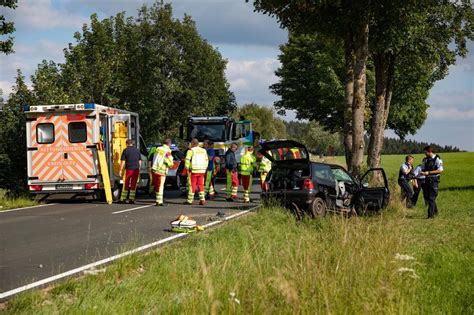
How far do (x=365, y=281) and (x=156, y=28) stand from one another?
4154 cm

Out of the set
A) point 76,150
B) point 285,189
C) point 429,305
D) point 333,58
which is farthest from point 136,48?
point 429,305

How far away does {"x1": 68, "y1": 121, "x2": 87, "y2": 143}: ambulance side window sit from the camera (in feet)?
60.0

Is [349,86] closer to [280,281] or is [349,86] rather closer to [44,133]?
[44,133]

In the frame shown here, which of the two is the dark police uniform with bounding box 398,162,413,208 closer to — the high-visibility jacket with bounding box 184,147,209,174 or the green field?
the high-visibility jacket with bounding box 184,147,209,174

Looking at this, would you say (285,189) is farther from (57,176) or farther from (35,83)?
(35,83)

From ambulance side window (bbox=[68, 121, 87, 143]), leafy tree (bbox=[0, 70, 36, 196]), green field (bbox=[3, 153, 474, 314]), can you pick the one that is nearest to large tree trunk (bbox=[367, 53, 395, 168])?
ambulance side window (bbox=[68, 121, 87, 143])

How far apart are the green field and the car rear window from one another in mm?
4043

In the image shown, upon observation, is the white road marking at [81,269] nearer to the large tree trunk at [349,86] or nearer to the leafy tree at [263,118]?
the large tree trunk at [349,86]

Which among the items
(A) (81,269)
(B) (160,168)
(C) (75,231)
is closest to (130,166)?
(B) (160,168)

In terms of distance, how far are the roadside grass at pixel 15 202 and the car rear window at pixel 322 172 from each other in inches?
350

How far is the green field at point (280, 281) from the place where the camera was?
5277 millimetres

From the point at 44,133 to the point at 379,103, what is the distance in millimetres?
13760

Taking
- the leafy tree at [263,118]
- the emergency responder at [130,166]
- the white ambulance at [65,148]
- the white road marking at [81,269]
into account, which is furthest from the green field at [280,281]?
the leafy tree at [263,118]

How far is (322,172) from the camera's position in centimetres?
1412
